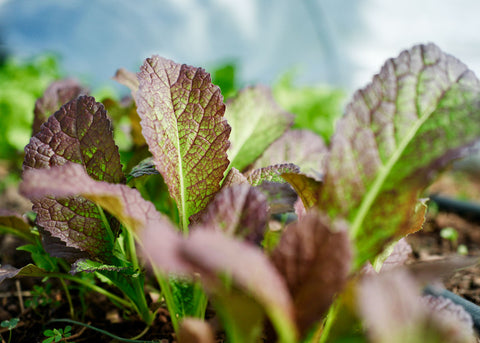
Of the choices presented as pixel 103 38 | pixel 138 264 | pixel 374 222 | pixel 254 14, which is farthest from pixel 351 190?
pixel 103 38

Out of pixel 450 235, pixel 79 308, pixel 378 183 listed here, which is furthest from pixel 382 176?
pixel 450 235

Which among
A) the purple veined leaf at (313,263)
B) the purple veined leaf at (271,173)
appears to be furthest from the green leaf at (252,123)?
the purple veined leaf at (313,263)

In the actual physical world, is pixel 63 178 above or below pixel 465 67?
below

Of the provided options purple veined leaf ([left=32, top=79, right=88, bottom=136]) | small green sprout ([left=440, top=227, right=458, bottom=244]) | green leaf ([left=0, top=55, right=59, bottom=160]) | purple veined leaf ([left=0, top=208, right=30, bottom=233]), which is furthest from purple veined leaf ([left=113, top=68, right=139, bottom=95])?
green leaf ([left=0, top=55, right=59, bottom=160])

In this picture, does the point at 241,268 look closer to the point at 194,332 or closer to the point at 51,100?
the point at 194,332

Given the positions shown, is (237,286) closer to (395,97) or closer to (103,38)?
(395,97)

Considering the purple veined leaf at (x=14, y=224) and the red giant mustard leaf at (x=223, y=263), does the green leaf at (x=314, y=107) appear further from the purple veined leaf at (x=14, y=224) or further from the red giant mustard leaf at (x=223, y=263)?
the red giant mustard leaf at (x=223, y=263)
